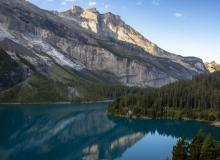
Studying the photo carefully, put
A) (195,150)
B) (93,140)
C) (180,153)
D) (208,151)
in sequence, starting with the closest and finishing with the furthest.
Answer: (208,151)
(195,150)
(180,153)
(93,140)

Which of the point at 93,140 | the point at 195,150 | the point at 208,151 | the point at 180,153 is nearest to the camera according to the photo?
the point at 208,151

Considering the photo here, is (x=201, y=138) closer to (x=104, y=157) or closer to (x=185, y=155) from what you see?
(x=185, y=155)

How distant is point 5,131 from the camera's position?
17262 centimetres

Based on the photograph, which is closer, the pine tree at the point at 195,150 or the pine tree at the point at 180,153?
the pine tree at the point at 195,150

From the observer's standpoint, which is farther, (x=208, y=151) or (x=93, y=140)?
(x=93, y=140)

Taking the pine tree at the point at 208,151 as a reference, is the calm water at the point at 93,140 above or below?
below

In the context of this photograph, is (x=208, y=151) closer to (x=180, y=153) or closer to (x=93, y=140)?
(x=180, y=153)

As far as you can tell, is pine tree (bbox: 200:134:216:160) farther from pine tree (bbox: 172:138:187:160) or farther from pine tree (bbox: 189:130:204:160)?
pine tree (bbox: 172:138:187:160)

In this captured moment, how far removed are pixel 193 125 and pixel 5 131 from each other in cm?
9240

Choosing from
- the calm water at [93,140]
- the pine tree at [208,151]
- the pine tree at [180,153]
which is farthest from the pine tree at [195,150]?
the calm water at [93,140]

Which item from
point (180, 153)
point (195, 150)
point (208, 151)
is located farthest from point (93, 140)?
point (208, 151)

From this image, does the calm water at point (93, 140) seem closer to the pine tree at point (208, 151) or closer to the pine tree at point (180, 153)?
the pine tree at point (180, 153)

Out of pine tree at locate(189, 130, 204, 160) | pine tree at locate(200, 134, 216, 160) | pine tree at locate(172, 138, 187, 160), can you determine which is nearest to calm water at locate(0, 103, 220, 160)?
pine tree at locate(172, 138, 187, 160)

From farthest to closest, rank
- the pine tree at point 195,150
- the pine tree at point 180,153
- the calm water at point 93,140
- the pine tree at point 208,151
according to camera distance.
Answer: the calm water at point 93,140 < the pine tree at point 180,153 < the pine tree at point 195,150 < the pine tree at point 208,151
